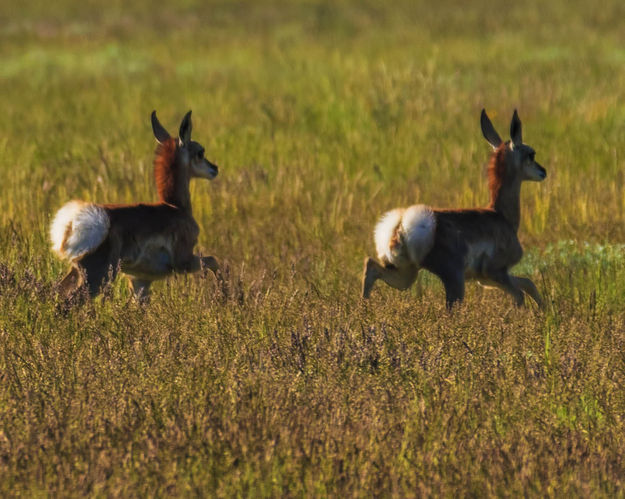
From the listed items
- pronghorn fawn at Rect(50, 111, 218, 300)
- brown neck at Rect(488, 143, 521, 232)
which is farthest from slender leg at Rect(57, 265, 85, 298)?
brown neck at Rect(488, 143, 521, 232)

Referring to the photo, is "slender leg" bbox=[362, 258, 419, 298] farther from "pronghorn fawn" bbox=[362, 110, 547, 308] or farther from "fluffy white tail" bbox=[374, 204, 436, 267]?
"fluffy white tail" bbox=[374, 204, 436, 267]

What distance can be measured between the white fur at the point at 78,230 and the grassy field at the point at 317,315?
26 cm

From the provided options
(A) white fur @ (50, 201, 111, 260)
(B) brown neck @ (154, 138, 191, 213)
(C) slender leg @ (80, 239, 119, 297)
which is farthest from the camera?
(B) brown neck @ (154, 138, 191, 213)

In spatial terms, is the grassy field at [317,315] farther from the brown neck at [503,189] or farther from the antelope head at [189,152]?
the antelope head at [189,152]

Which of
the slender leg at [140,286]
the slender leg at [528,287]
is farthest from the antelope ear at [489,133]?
the slender leg at [140,286]

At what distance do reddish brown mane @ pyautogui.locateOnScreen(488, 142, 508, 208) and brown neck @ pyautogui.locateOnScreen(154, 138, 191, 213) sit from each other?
2.17 m

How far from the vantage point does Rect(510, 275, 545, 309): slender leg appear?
26.9ft

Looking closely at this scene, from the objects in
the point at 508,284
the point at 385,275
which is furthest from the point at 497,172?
the point at 385,275

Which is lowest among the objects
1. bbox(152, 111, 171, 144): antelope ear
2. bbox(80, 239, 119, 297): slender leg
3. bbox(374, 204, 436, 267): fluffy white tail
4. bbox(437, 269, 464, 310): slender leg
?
bbox(437, 269, 464, 310): slender leg

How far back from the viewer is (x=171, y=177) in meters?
8.84

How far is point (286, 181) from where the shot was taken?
12.3m

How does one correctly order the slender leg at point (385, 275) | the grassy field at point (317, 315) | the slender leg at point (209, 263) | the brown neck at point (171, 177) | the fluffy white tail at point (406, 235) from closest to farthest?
1. the grassy field at point (317, 315)
2. the fluffy white tail at point (406, 235)
3. the slender leg at point (385, 275)
4. the slender leg at point (209, 263)
5. the brown neck at point (171, 177)

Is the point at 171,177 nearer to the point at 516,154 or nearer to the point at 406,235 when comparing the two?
the point at 406,235

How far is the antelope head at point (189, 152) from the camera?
8992 mm
